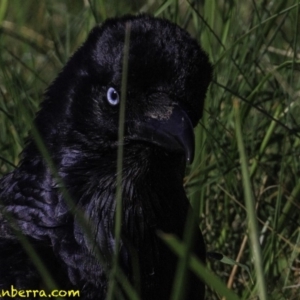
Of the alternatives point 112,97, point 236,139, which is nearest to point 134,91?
point 112,97

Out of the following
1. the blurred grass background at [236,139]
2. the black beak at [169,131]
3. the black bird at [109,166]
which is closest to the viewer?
the black beak at [169,131]

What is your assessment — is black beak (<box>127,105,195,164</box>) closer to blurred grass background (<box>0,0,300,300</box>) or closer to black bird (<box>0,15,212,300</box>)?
black bird (<box>0,15,212,300</box>)

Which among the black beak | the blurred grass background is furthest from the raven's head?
the blurred grass background

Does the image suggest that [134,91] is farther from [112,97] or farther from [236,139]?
[236,139]

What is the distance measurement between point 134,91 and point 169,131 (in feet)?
0.67

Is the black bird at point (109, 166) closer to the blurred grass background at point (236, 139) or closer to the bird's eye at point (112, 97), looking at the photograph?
the bird's eye at point (112, 97)

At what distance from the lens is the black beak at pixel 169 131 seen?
2.95 metres

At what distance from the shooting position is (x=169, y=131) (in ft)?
9.84

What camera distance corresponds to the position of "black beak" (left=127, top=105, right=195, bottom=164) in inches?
116

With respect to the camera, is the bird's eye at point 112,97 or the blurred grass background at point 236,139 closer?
the bird's eye at point 112,97

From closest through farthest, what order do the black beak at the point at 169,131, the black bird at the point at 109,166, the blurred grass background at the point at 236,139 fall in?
the black beak at the point at 169,131 < the black bird at the point at 109,166 < the blurred grass background at the point at 236,139

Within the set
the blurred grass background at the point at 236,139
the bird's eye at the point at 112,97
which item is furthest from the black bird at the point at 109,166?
the blurred grass background at the point at 236,139

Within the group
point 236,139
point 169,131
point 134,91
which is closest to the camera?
point 169,131

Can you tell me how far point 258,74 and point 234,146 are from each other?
0.41 metres
